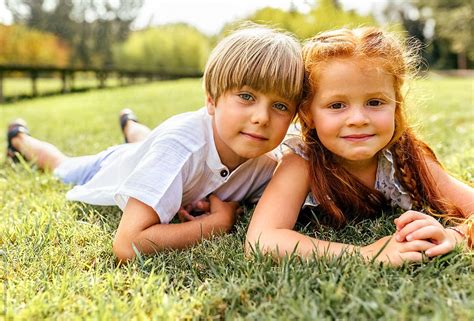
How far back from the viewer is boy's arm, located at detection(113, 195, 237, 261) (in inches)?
87.0

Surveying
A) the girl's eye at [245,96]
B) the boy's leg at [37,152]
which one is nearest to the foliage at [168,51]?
the boy's leg at [37,152]

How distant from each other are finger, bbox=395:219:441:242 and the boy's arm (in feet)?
2.71

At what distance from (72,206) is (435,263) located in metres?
1.96

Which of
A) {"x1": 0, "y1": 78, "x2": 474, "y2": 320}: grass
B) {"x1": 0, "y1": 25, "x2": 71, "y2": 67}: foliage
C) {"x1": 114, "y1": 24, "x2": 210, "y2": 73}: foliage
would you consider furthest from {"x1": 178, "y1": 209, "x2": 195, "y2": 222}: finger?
{"x1": 114, "y1": 24, "x2": 210, "y2": 73}: foliage

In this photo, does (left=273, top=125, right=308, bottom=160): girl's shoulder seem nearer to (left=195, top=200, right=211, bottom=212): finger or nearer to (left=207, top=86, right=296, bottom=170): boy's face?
(left=207, top=86, right=296, bottom=170): boy's face

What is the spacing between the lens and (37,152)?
4.29 metres

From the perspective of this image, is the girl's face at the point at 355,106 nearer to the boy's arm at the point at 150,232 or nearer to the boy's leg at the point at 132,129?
the boy's arm at the point at 150,232

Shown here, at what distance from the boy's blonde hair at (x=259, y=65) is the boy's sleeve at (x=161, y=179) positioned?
1.04 feet

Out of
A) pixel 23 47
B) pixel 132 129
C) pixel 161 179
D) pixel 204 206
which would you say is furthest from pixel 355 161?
pixel 23 47

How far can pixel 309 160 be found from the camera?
2395 mm

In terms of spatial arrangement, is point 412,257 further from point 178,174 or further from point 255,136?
point 178,174

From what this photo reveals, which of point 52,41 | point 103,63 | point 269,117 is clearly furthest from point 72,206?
point 103,63

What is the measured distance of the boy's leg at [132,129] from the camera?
4260 mm

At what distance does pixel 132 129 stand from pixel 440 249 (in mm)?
3013
